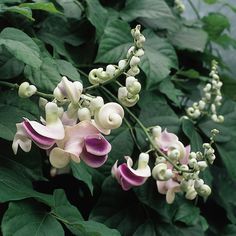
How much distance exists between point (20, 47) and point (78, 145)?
0.15m

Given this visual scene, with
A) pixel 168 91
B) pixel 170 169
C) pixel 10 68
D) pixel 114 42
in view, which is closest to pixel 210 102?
pixel 168 91

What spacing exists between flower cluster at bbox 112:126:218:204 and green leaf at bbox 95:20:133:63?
0.20 m

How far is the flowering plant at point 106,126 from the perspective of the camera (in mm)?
639

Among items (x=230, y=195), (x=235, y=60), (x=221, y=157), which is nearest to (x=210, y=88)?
(x=221, y=157)

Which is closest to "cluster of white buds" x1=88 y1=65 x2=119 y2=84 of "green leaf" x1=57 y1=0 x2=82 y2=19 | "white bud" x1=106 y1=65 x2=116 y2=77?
"white bud" x1=106 y1=65 x2=116 y2=77

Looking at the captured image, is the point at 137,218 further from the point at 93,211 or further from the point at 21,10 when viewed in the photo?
the point at 21,10

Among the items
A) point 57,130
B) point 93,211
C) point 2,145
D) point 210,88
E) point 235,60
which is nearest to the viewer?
point 57,130

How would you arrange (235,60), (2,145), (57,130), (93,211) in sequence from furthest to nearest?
(235,60), (93,211), (2,145), (57,130)

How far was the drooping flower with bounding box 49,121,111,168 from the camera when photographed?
2.06 feet

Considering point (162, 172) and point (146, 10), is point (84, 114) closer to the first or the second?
point (162, 172)

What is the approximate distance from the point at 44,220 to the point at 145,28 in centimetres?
58

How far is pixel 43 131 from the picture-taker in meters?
0.61

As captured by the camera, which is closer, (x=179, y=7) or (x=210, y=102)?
(x=210, y=102)

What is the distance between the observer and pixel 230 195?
1.12m
